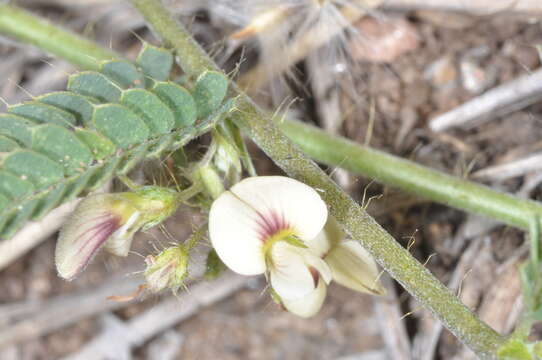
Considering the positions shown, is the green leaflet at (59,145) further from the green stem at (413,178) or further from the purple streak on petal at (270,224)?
the green stem at (413,178)

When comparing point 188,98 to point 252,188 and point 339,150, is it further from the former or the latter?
point 339,150

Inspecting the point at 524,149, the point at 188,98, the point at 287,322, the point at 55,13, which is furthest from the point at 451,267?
the point at 55,13

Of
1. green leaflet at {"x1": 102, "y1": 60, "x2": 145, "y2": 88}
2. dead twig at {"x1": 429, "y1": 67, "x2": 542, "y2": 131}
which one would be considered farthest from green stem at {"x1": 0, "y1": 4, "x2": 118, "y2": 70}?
dead twig at {"x1": 429, "y1": 67, "x2": 542, "y2": 131}

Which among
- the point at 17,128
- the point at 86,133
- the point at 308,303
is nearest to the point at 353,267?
the point at 308,303

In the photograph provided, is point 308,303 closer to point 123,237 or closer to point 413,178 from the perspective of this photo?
point 123,237

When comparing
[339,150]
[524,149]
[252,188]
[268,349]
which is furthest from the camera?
[268,349]
